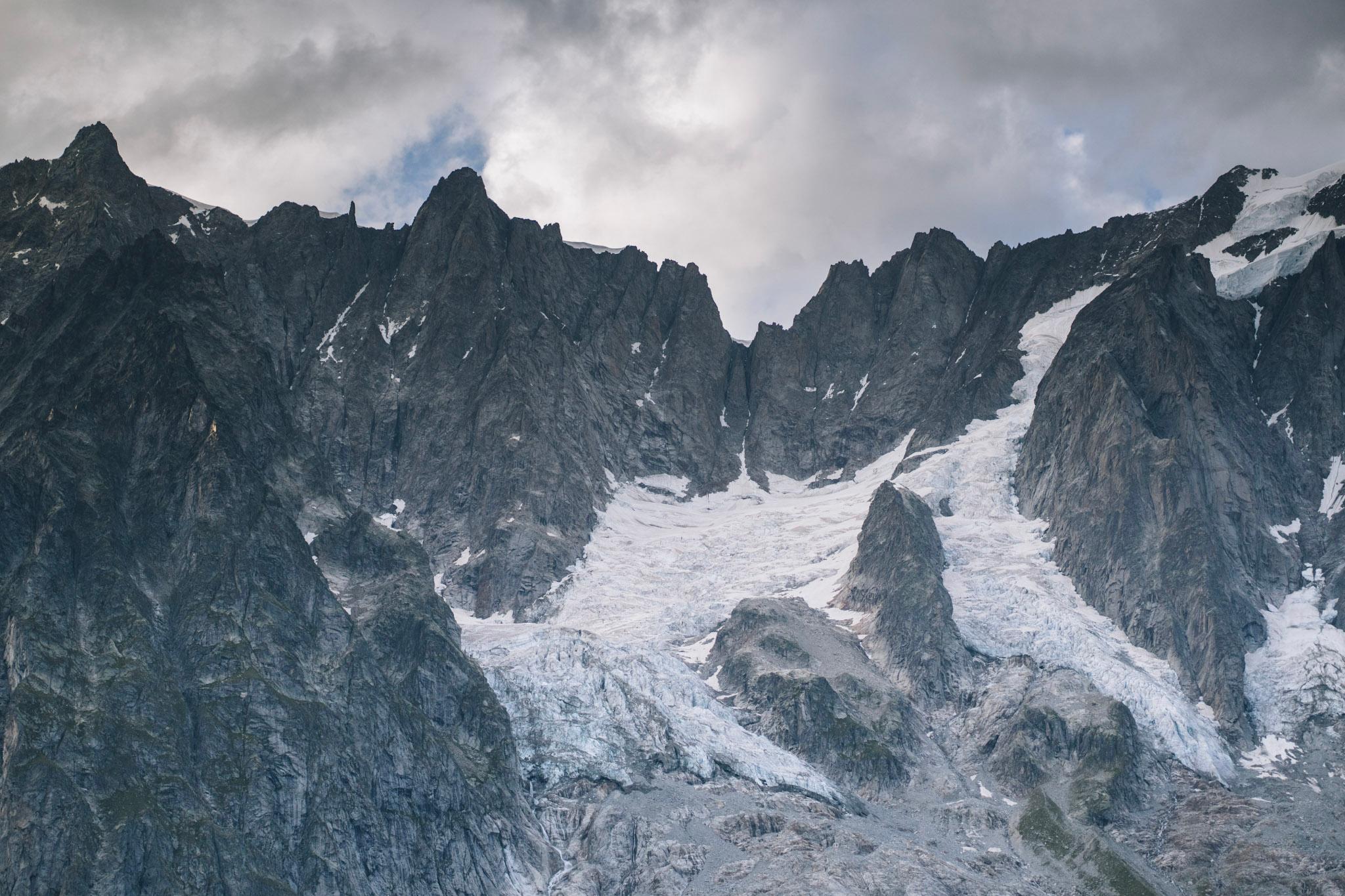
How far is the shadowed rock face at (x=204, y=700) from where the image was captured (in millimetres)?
153500

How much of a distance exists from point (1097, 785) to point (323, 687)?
A: 299ft

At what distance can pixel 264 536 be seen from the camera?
190125 millimetres

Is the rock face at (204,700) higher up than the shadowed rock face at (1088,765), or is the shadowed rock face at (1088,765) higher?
the rock face at (204,700)

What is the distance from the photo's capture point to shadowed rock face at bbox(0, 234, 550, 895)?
154 m

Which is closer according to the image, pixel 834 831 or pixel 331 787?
pixel 331 787

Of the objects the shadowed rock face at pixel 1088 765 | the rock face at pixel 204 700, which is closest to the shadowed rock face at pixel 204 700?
the rock face at pixel 204 700

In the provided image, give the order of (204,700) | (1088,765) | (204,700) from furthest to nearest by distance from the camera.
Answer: (1088,765) → (204,700) → (204,700)

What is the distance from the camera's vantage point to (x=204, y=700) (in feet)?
554

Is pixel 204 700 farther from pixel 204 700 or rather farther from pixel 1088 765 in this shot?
pixel 1088 765

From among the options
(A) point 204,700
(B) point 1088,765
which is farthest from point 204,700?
(B) point 1088,765

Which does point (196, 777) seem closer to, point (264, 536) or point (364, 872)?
point (364, 872)

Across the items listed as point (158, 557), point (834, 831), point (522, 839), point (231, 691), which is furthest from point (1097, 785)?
point (158, 557)

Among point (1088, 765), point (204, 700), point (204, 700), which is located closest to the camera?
point (204, 700)

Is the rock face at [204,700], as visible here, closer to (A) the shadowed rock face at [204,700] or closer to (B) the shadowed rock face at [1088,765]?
(A) the shadowed rock face at [204,700]
